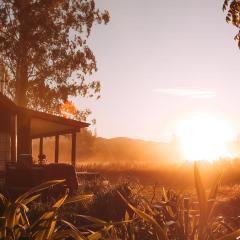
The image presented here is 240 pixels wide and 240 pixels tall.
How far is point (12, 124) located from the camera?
61.6ft

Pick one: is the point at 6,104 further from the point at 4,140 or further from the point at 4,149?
the point at 4,149

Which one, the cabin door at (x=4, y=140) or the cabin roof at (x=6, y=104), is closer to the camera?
the cabin roof at (x=6, y=104)

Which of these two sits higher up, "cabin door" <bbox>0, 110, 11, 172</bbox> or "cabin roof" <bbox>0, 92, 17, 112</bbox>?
"cabin roof" <bbox>0, 92, 17, 112</bbox>

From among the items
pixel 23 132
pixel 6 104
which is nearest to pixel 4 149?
pixel 23 132

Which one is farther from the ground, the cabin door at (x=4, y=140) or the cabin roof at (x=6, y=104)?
the cabin roof at (x=6, y=104)

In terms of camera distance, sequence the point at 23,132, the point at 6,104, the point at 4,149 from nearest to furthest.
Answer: the point at 6,104, the point at 4,149, the point at 23,132

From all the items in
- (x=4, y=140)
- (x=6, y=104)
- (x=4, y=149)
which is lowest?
(x=4, y=149)

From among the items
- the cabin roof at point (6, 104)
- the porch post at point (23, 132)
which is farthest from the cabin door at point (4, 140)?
the cabin roof at point (6, 104)

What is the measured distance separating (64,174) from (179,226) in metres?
10.8

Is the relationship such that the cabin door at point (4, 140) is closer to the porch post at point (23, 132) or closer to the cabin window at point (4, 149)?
the cabin window at point (4, 149)

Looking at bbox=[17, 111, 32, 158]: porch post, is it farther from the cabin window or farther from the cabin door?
the cabin window

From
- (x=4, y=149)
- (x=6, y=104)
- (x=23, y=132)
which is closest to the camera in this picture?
(x=6, y=104)

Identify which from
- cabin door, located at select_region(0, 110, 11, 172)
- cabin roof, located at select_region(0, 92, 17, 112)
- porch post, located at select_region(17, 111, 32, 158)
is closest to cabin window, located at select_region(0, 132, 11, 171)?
cabin door, located at select_region(0, 110, 11, 172)

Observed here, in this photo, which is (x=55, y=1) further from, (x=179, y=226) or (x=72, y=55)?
(x=179, y=226)
